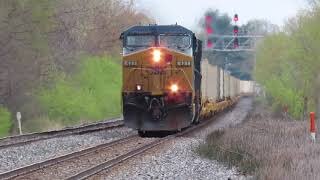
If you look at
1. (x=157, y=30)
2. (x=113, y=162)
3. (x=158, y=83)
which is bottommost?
(x=113, y=162)

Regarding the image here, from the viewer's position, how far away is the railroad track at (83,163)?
40.2 ft

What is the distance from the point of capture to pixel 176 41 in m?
21.5

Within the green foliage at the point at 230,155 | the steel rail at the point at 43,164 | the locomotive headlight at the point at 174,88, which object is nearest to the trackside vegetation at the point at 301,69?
the locomotive headlight at the point at 174,88

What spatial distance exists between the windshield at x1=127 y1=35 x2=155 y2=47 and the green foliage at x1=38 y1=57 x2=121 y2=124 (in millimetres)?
15152

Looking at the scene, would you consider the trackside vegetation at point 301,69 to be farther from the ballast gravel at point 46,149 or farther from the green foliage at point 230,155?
the green foliage at point 230,155

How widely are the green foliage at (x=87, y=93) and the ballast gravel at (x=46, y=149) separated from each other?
13824mm

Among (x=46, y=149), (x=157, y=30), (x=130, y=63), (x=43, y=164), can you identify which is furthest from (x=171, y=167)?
(x=157, y=30)

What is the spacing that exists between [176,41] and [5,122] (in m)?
11.3

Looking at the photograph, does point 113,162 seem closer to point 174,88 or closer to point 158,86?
point 158,86

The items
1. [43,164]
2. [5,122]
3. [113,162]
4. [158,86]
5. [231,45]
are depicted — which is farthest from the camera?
[231,45]

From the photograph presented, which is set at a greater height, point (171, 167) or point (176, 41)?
point (176, 41)

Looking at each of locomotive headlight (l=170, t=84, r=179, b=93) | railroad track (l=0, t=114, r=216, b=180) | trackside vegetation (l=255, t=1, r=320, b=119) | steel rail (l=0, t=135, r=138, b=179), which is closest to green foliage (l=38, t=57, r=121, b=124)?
trackside vegetation (l=255, t=1, r=320, b=119)

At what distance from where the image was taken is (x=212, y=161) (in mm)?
15211

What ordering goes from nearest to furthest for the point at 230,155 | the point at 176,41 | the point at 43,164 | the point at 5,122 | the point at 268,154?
the point at 43,164
the point at 268,154
the point at 230,155
the point at 176,41
the point at 5,122
